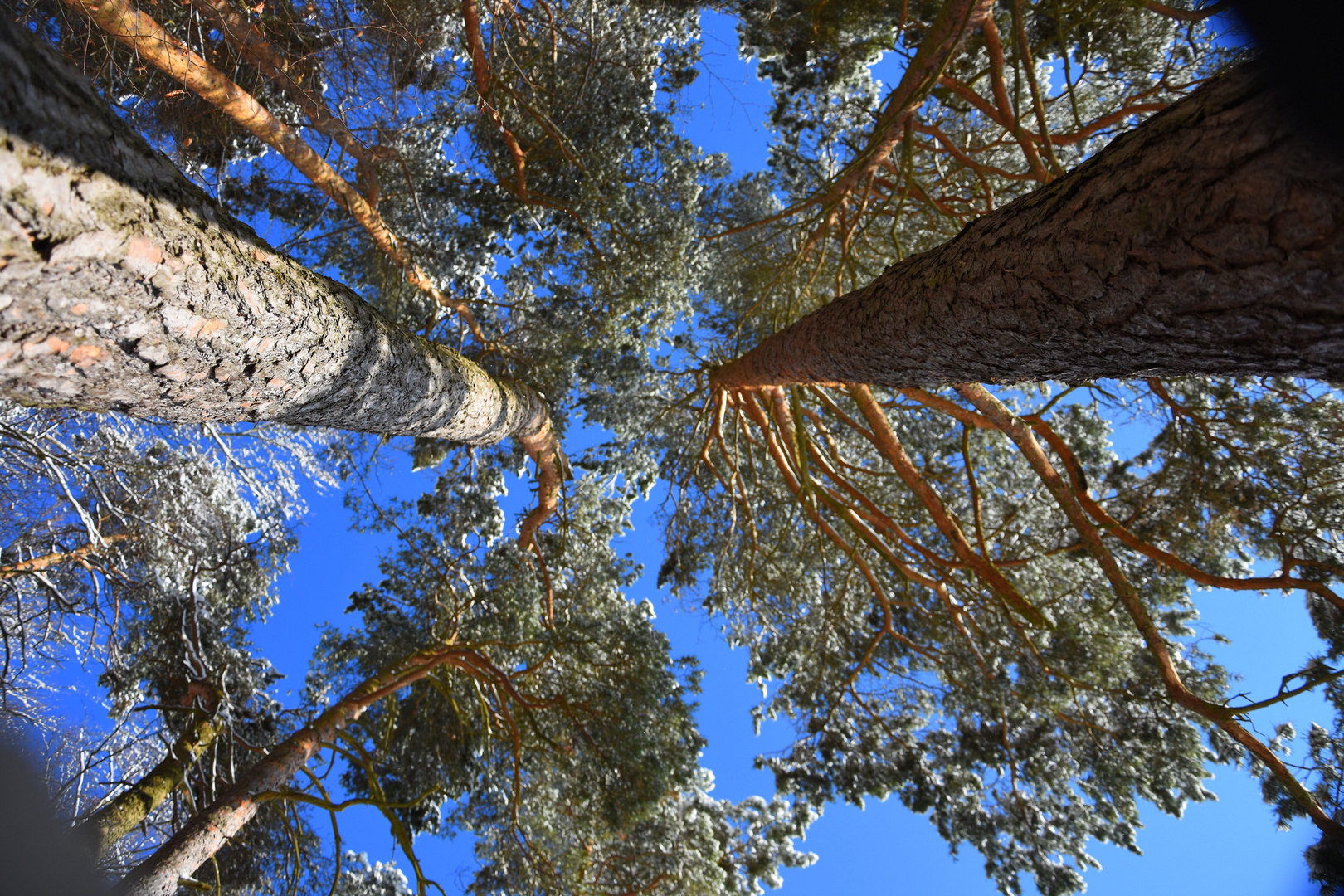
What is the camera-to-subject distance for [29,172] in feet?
2.52

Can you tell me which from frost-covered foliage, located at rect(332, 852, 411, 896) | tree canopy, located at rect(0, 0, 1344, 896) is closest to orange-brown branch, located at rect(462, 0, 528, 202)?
tree canopy, located at rect(0, 0, 1344, 896)

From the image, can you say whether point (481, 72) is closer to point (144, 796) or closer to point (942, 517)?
point (942, 517)

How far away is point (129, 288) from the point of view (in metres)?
0.94

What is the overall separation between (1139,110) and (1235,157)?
11.6 feet

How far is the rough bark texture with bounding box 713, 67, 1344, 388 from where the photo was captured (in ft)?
2.17

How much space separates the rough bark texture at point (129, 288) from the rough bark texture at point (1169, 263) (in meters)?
1.55

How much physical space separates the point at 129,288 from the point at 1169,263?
1.62 metres

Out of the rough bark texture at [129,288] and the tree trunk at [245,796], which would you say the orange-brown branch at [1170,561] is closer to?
the rough bark texture at [129,288]

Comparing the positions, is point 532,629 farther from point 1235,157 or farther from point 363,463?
point 1235,157

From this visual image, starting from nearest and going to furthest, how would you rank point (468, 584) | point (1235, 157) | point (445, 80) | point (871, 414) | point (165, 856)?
point (1235, 157) < point (165, 856) < point (871, 414) < point (445, 80) < point (468, 584)

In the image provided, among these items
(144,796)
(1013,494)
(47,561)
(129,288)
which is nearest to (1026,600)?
(1013,494)

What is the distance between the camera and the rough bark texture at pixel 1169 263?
0.66 meters

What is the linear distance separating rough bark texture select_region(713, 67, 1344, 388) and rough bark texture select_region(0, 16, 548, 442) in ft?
5.09

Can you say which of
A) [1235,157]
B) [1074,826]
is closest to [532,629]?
[1074,826]
